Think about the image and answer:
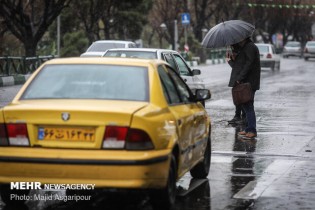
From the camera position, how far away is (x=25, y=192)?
714 cm

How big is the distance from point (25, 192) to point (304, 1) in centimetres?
6984

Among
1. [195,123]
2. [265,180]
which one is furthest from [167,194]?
[265,180]

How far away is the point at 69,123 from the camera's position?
6.51 metres

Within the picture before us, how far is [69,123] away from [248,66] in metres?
7.12

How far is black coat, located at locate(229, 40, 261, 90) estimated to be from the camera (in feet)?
43.3

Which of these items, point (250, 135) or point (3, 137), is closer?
point (3, 137)

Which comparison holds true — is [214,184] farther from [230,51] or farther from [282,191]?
[230,51]

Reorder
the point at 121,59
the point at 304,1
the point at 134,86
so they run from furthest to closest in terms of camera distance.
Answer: the point at 304,1
the point at 121,59
the point at 134,86

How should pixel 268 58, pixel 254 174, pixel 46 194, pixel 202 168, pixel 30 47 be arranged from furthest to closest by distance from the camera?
pixel 268 58 < pixel 30 47 < pixel 254 174 < pixel 202 168 < pixel 46 194

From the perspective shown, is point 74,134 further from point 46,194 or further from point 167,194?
point 46,194

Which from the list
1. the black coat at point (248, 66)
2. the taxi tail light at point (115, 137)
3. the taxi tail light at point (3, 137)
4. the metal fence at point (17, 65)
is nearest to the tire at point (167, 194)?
the taxi tail light at point (115, 137)

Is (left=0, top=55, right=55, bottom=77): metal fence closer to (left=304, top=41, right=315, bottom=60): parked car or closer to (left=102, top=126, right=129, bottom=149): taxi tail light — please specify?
(left=102, top=126, right=129, bottom=149): taxi tail light

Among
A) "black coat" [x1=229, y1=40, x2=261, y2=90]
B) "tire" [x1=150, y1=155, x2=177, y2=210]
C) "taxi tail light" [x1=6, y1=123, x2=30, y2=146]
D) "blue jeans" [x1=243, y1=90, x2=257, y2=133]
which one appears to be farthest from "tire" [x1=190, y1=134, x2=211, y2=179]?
"black coat" [x1=229, y1=40, x2=261, y2=90]

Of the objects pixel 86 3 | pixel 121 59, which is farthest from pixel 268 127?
pixel 86 3
